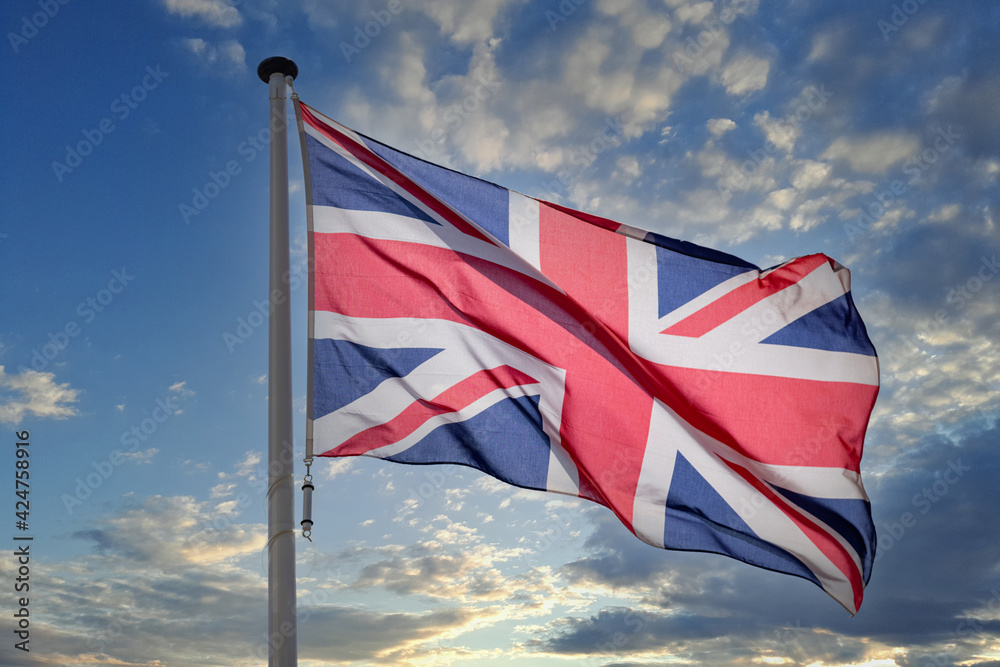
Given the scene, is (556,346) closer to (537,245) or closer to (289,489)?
(537,245)

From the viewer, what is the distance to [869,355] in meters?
8.34

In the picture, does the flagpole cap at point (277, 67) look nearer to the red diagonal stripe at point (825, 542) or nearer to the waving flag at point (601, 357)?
the waving flag at point (601, 357)

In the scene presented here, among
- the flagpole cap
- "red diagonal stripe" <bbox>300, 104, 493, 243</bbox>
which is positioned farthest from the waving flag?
the flagpole cap

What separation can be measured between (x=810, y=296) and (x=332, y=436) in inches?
197

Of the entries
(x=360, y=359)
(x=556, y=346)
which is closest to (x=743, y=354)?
(x=556, y=346)

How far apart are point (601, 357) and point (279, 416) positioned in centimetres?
335

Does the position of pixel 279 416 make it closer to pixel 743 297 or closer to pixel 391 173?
pixel 391 173

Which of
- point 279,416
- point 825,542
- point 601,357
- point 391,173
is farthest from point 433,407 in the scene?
point 825,542

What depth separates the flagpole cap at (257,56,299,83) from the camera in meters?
7.44

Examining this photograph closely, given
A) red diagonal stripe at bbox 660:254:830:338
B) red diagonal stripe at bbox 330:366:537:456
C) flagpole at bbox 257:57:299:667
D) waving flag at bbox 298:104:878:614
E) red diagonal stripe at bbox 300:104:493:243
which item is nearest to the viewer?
flagpole at bbox 257:57:299:667

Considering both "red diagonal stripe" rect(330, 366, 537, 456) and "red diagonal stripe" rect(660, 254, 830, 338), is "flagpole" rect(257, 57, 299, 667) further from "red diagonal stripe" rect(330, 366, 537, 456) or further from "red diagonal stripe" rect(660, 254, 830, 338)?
"red diagonal stripe" rect(660, 254, 830, 338)

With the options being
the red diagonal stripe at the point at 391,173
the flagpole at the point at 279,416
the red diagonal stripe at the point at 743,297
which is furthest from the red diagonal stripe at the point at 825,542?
the flagpole at the point at 279,416

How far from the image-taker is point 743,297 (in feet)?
27.7

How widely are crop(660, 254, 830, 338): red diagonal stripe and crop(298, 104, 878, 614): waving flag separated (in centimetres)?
2
